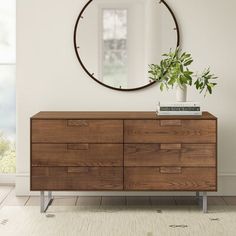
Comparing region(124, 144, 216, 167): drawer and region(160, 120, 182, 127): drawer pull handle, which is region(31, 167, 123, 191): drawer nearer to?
region(124, 144, 216, 167): drawer

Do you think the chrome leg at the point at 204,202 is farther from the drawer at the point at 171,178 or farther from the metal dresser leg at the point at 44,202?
the metal dresser leg at the point at 44,202

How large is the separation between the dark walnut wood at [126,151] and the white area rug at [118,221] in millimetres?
196

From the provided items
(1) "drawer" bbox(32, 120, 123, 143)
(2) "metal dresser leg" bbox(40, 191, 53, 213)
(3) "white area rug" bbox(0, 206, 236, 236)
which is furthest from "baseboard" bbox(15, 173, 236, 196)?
(1) "drawer" bbox(32, 120, 123, 143)

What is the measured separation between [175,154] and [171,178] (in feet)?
0.56

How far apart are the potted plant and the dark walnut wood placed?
29 centimetres

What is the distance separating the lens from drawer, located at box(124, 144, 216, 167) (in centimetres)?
452

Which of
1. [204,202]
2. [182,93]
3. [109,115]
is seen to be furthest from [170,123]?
[204,202]

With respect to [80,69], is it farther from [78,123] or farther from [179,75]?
[179,75]

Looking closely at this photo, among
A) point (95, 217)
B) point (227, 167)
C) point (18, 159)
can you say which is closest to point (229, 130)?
point (227, 167)

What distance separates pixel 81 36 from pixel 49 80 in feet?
1.38

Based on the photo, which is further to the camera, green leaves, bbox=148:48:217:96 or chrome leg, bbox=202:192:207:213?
green leaves, bbox=148:48:217:96

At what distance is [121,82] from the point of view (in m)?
Result: 4.99

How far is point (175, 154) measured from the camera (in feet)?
14.8

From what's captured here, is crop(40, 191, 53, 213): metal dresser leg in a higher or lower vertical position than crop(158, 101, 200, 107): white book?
lower
